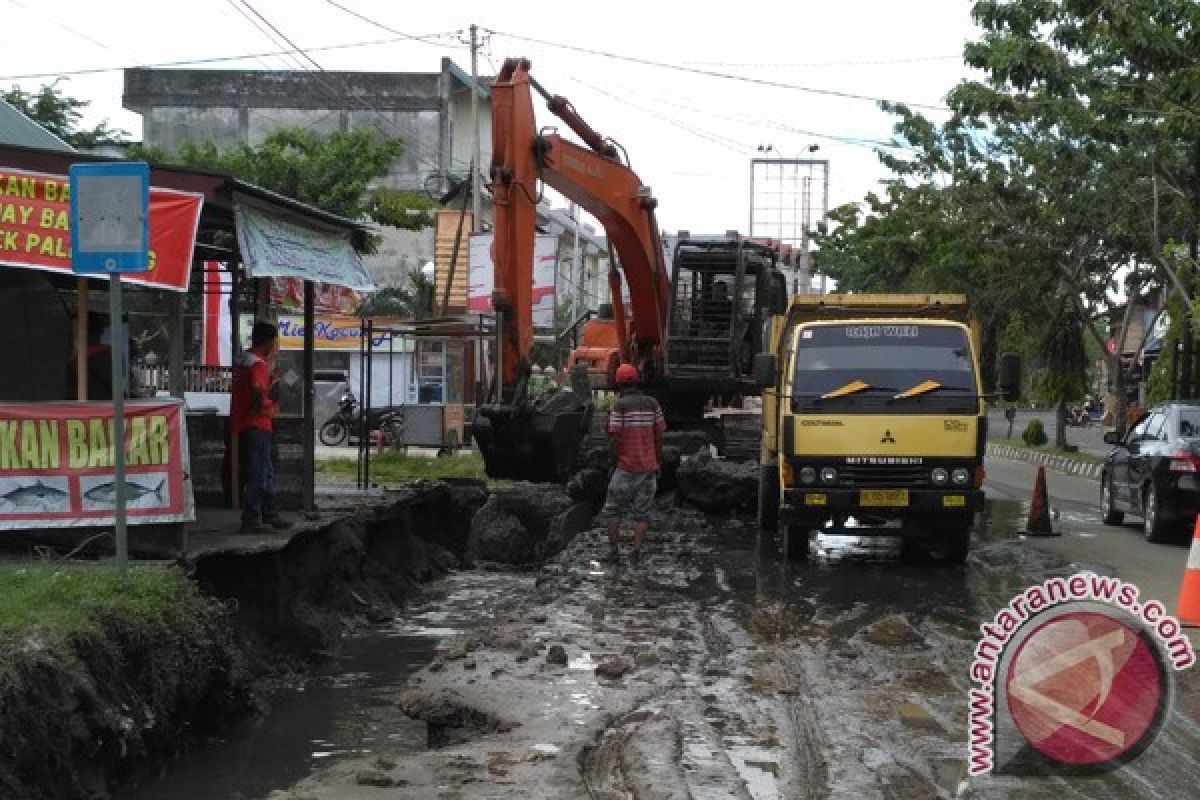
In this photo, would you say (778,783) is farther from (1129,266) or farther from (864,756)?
(1129,266)

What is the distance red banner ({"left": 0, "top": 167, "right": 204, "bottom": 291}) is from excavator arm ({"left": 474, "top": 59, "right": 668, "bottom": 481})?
5200mm

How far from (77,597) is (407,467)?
15722 mm

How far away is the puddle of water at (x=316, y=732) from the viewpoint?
24.7 ft

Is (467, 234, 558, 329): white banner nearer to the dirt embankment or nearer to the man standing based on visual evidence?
the man standing

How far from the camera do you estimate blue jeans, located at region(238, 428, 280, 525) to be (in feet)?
38.2

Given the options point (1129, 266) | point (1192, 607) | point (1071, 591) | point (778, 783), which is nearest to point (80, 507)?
point (778, 783)

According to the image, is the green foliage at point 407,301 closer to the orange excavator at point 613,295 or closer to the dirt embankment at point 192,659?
the orange excavator at point 613,295

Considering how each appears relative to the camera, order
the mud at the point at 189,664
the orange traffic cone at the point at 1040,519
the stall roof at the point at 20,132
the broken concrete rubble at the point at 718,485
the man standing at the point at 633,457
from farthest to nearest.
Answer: the broken concrete rubble at the point at 718,485 < the orange traffic cone at the point at 1040,519 < the stall roof at the point at 20,132 < the man standing at the point at 633,457 < the mud at the point at 189,664

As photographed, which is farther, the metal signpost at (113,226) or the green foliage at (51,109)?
the green foliage at (51,109)

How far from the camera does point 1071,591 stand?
476 centimetres

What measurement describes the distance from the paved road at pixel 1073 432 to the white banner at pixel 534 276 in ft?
66.0

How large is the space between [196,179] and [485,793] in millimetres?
5776

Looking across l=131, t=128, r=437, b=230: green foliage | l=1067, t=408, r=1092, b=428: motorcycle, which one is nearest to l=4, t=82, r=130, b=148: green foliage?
l=131, t=128, r=437, b=230: green foliage

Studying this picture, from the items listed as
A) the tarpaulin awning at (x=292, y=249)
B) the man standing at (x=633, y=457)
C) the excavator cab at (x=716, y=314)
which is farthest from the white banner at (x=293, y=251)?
the excavator cab at (x=716, y=314)
